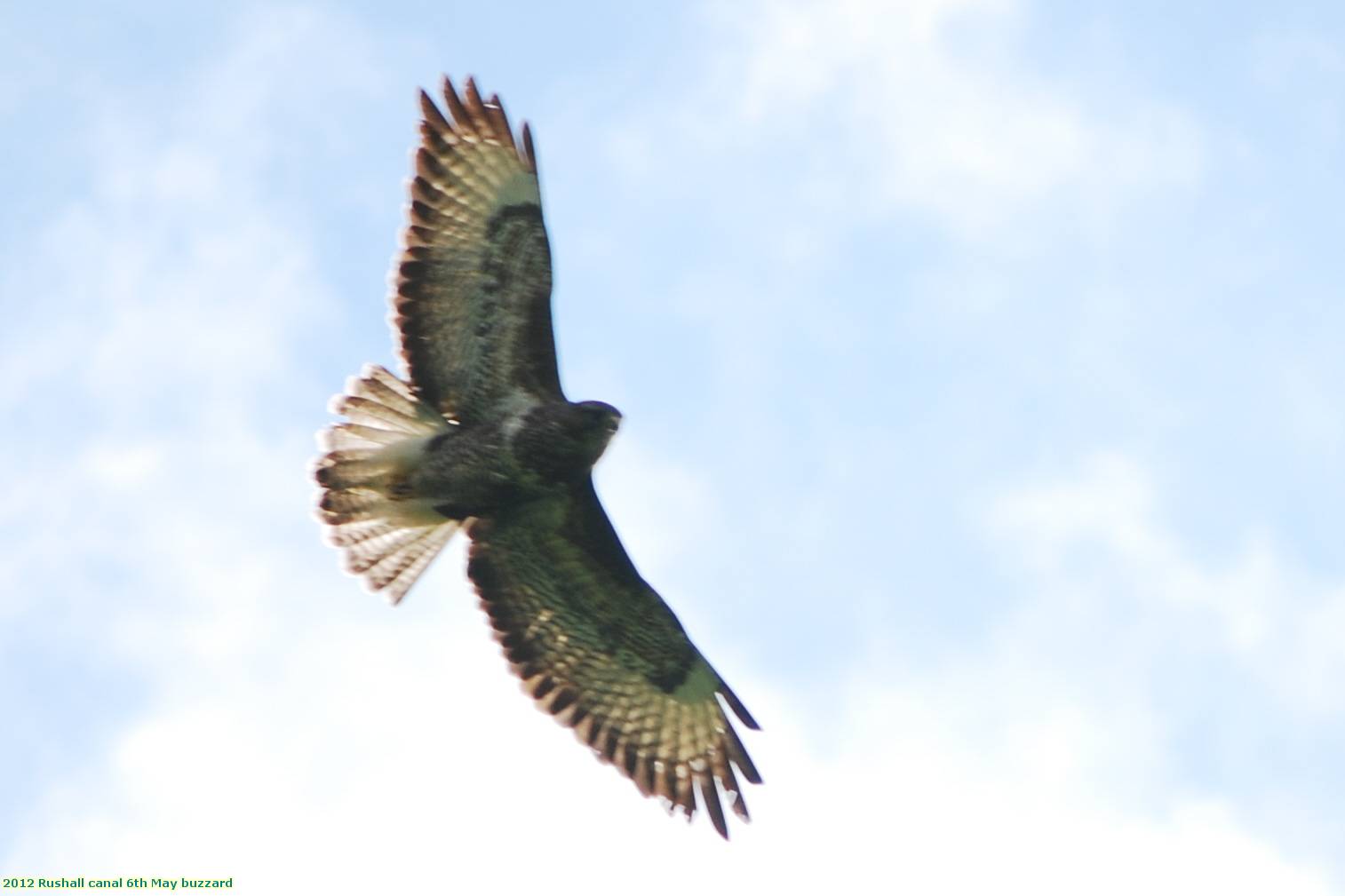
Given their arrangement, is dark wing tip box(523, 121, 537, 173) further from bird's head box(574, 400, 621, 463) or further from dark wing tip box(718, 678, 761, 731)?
dark wing tip box(718, 678, 761, 731)

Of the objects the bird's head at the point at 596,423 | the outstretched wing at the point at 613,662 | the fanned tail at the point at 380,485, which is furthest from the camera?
the outstretched wing at the point at 613,662

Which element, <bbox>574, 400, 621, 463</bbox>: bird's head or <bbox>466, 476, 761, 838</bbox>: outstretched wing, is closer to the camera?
<bbox>574, 400, 621, 463</bbox>: bird's head

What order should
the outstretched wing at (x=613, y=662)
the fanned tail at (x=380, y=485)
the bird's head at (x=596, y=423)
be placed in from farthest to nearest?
the outstretched wing at (x=613, y=662)
the fanned tail at (x=380, y=485)
the bird's head at (x=596, y=423)

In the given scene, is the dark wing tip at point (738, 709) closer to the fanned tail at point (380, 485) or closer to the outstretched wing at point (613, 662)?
the outstretched wing at point (613, 662)

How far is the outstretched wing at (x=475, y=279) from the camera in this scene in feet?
33.2

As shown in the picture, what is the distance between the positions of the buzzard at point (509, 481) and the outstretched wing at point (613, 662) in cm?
1

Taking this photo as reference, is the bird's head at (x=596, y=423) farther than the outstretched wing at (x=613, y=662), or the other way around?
the outstretched wing at (x=613, y=662)

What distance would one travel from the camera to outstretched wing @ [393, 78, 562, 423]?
10.1 meters

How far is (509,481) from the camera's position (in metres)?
10.2

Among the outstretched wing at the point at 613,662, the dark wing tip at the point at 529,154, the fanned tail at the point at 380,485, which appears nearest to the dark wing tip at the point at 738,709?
the outstretched wing at the point at 613,662

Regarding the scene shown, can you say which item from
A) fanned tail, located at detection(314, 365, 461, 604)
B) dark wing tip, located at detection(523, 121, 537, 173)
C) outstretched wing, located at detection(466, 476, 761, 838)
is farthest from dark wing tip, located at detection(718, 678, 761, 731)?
dark wing tip, located at detection(523, 121, 537, 173)

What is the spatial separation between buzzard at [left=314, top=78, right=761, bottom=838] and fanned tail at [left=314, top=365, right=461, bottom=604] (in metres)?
0.01

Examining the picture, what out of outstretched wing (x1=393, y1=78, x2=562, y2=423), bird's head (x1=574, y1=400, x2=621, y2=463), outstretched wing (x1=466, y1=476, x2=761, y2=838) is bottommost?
outstretched wing (x1=466, y1=476, x2=761, y2=838)

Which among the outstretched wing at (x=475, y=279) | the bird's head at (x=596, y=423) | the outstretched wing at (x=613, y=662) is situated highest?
the outstretched wing at (x=475, y=279)
